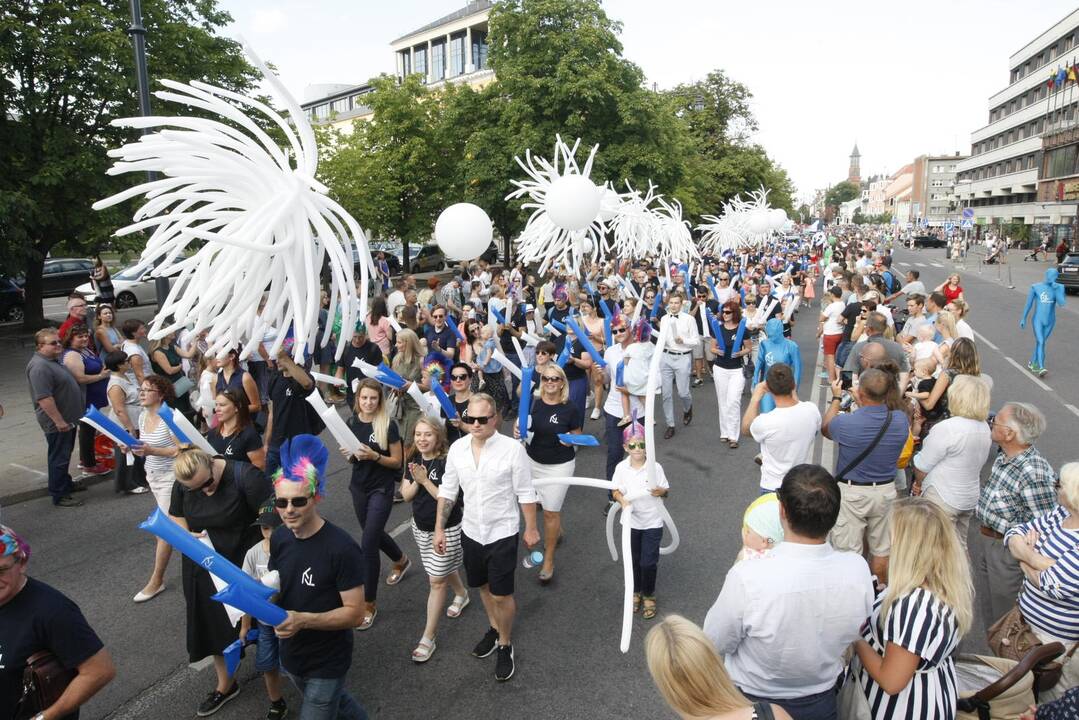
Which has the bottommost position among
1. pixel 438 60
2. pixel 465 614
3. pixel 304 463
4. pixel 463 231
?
pixel 465 614

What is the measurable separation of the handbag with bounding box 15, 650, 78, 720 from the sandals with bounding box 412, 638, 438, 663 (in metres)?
1.99

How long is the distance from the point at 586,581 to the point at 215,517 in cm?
264

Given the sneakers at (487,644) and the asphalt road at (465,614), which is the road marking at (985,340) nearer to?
the asphalt road at (465,614)

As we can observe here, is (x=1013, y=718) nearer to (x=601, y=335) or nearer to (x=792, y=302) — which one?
(x=601, y=335)

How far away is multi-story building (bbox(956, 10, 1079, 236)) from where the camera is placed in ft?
172

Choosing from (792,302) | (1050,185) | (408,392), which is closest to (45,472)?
(408,392)

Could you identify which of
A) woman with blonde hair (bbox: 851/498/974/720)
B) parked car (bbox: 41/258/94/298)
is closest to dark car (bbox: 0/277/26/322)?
parked car (bbox: 41/258/94/298)

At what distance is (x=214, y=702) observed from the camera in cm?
362

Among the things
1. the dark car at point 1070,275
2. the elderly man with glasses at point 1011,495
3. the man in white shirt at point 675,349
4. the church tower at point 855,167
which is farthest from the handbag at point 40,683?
the church tower at point 855,167

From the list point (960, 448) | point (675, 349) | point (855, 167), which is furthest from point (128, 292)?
point (855, 167)

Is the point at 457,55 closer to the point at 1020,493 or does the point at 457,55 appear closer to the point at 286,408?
the point at 286,408

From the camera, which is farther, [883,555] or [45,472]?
[45,472]

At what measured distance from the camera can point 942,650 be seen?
219cm

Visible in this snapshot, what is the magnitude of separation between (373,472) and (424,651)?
1242mm
